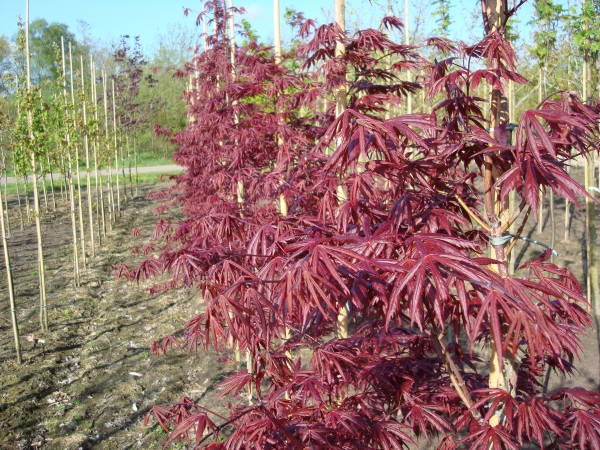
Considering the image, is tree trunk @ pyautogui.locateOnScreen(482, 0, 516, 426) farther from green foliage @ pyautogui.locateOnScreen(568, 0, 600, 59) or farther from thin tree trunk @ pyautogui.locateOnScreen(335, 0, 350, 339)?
green foliage @ pyautogui.locateOnScreen(568, 0, 600, 59)

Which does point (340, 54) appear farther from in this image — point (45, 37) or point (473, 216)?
point (45, 37)

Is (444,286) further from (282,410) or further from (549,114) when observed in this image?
(282,410)

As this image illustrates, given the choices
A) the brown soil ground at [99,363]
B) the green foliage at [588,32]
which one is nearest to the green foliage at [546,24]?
the green foliage at [588,32]

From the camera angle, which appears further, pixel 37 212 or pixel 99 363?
pixel 37 212

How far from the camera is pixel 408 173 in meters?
1.67

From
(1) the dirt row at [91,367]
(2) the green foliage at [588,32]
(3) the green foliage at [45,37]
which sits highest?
(3) the green foliage at [45,37]

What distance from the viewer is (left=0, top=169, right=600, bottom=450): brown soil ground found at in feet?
14.2

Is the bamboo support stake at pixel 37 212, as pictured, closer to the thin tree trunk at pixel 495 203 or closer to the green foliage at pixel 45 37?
the thin tree trunk at pixel 495 203

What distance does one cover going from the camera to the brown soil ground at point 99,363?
433cm

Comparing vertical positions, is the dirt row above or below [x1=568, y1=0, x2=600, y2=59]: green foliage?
below

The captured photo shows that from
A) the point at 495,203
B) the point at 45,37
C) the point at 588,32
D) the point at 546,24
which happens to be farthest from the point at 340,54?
the point at 45,37

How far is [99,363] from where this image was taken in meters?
5.55

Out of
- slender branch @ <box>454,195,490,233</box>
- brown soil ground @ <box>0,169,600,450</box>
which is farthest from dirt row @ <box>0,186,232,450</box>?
slender branch @ <box>454,195,490,233</box>

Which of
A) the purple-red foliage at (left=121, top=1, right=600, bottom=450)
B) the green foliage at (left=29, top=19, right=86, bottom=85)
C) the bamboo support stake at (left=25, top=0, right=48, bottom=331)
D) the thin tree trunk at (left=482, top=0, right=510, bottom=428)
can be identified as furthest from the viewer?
the green foliage at (left=29, top=19, right=86, bottom=85)
